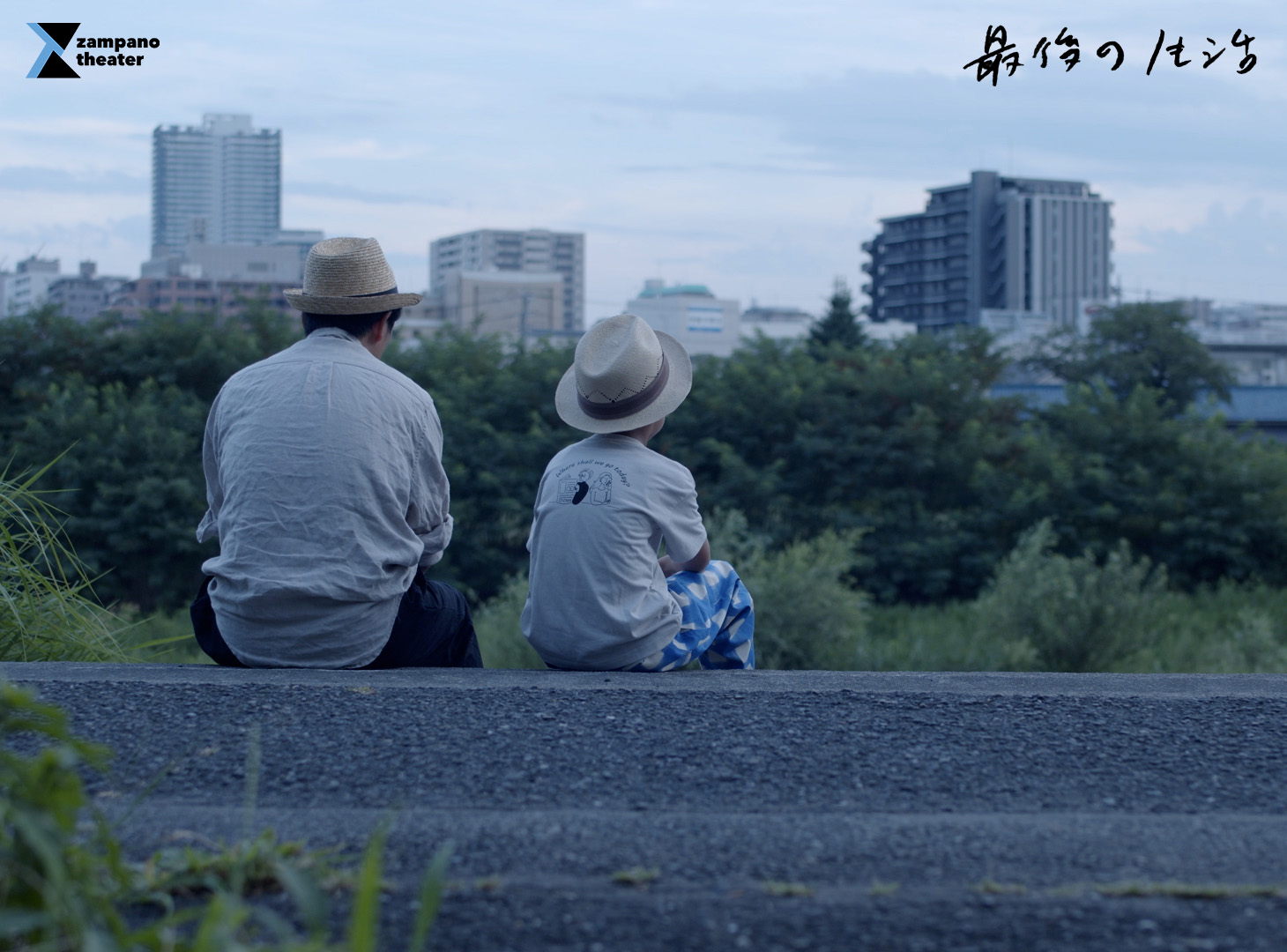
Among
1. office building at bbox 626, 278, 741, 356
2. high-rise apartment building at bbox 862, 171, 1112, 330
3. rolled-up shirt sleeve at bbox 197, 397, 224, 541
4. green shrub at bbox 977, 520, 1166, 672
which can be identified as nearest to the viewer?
rolled-up shirt sleeve at bbox 197, 397, 224, 541

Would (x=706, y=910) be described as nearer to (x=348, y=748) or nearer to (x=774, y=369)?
(x=348, y=748)

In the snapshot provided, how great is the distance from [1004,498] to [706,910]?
14.4 metres

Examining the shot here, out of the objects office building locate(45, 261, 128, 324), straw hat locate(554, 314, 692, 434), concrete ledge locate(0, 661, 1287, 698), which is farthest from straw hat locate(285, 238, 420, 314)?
office building locate(45, 261, 128, 324)

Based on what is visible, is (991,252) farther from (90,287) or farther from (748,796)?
(748,796)

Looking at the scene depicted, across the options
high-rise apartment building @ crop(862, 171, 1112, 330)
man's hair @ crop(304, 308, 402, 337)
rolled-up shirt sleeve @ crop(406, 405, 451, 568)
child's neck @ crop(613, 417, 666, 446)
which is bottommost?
rolled-up shirt sleeve @ crop(406, 405, 451, 568)

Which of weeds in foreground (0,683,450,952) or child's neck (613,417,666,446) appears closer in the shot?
weeds in foreground (0,683,450,952)

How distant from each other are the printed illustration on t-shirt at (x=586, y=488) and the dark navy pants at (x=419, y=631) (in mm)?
432

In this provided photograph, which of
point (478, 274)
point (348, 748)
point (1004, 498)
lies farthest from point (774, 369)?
point (478, 274)

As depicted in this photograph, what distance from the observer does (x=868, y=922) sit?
66.3 inches

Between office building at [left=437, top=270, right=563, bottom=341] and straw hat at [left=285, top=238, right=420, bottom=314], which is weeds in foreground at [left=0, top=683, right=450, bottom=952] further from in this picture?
office building at [left=437, top=270, right=563, bottom=341]

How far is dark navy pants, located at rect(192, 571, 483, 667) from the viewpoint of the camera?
362 cm

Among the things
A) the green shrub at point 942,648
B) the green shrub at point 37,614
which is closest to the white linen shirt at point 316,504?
the green shrub at point 37,614

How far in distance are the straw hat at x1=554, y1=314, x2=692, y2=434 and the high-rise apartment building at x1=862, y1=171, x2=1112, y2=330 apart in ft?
385

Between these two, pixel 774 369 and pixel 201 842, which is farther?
pixel 774 369
